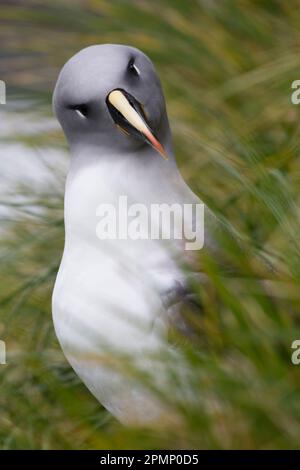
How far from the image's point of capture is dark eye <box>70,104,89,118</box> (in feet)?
6.51

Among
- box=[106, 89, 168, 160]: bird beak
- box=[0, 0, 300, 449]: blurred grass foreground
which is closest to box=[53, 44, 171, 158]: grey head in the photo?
box=[106, 89, 168, 160]: bird beak

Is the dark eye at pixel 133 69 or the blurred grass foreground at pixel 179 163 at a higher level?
the dark eye at pixel 133 69

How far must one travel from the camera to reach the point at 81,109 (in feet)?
6.53

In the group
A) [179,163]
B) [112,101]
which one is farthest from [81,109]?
[179,163]

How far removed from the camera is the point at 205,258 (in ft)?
4.66

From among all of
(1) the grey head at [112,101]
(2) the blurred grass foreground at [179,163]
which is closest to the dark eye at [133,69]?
(1) the grey head at [112,101]

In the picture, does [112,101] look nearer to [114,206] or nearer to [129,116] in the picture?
[129,116]

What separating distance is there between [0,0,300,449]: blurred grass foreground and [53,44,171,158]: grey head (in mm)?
107

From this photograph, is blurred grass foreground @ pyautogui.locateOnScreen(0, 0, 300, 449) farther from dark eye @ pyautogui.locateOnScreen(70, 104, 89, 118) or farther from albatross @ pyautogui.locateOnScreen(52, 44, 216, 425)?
dark eye @ pyautogui.locateOnScreen(70, 104, 89, 118)

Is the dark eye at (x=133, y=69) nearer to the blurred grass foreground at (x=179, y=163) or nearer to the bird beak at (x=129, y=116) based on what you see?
the bird beak at (x=129, y=116)

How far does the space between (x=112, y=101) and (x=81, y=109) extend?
77mm

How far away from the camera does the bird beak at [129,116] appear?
1911 millimetres

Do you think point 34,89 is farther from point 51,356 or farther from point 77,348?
point 77,348

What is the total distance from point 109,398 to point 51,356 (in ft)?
1.13
